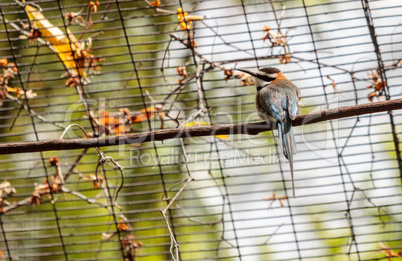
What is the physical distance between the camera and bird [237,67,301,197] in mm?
1761

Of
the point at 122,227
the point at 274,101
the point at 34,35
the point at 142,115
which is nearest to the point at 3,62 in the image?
the point at 34,35

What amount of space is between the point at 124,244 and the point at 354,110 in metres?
1.15

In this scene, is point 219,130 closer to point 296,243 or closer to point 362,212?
point 296,243

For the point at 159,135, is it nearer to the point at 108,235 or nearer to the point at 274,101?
the point at 274,101

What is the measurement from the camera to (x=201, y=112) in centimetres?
191

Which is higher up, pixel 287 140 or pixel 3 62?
pixel 3 62

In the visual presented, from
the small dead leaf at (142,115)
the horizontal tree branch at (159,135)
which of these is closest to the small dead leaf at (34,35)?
the small dead leaf at (142,115)

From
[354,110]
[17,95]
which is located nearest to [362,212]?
[354,110]

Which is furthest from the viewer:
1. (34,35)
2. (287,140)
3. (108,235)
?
(108,235)

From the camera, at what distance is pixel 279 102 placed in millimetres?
A: 1812

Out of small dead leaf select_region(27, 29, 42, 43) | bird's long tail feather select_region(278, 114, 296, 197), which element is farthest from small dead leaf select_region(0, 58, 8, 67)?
bird's long tail feather select_region(278, 114, 296, 197)

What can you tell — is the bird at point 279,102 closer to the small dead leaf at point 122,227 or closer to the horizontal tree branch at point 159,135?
the horizontal tree branch at point 159,135

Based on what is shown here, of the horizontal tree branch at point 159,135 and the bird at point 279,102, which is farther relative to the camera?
the bird at point 279,102

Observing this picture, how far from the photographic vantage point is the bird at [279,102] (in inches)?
69.3
